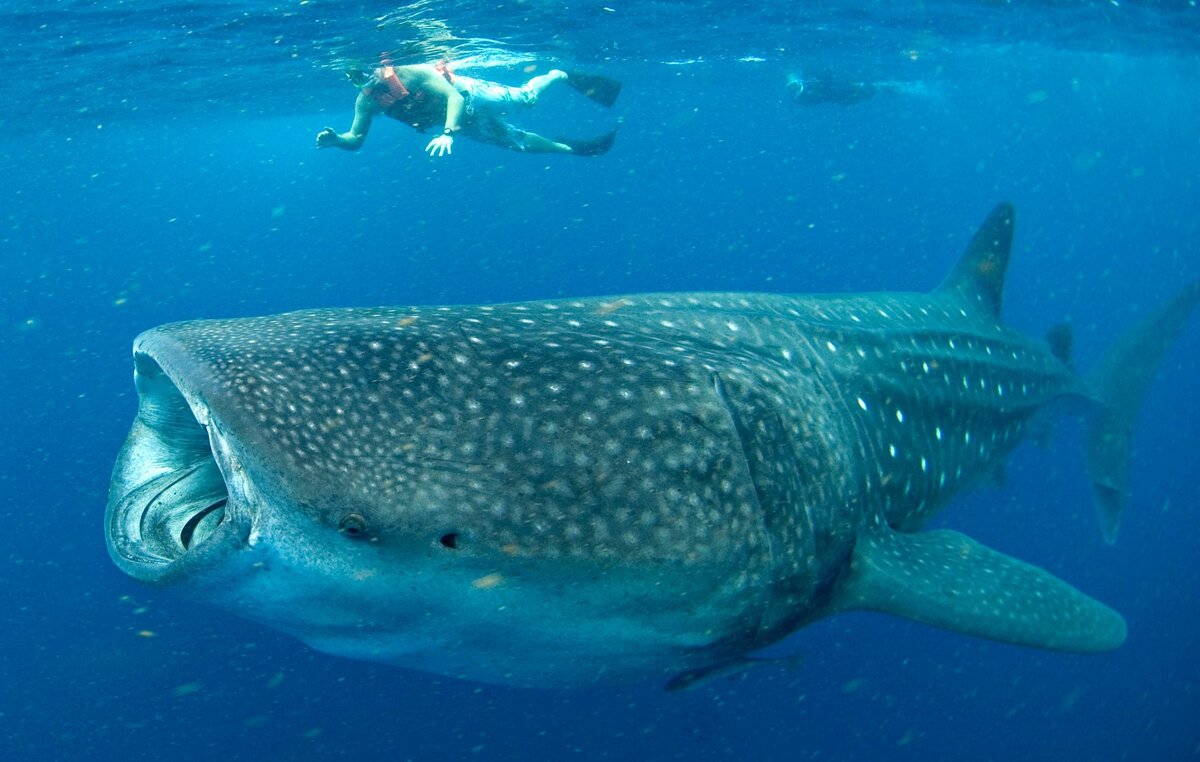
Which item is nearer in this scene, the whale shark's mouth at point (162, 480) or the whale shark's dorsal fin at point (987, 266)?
the whale shark's mouth at point (162, 480)

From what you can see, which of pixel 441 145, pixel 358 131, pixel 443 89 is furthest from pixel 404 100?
pixel 441 145

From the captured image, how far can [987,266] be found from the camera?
22.6 ft

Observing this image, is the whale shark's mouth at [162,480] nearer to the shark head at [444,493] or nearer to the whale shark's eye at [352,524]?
the shark head at [444,493]

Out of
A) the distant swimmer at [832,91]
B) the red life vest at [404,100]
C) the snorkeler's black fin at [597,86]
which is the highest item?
the distant swimmer at [832,91]

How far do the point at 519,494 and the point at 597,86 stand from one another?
15687mm

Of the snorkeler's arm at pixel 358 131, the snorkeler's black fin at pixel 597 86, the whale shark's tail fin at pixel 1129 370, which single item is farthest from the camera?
the snorkeler's black fin at pixel 597 86

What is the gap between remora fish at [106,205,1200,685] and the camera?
2.10 m

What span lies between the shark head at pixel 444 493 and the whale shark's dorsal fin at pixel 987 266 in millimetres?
4806

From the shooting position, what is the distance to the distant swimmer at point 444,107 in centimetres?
1268

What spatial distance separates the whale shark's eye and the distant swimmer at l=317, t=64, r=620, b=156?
10.0 m

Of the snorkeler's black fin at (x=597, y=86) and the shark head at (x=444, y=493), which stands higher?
the snorkeler's black fin at (x=597, y=86)

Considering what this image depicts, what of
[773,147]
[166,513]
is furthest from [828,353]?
[773,147]

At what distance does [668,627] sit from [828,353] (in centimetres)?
213

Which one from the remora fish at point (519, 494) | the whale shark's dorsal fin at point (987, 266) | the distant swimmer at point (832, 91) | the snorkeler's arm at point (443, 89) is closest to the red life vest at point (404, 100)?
the snorkeler's arm at point (443, 89)
